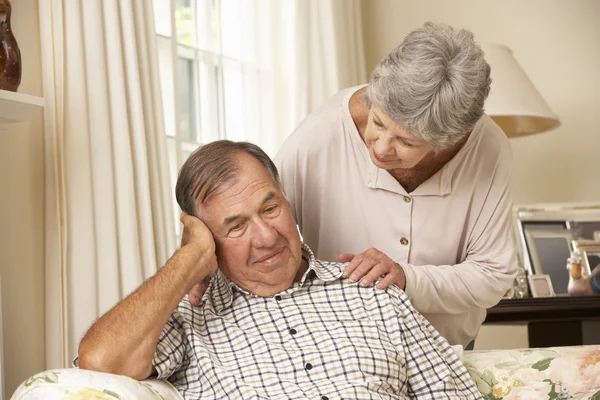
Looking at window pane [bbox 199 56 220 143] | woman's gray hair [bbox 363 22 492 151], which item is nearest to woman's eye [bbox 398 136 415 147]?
woman's gray hair [bbox 363 22 492 151]

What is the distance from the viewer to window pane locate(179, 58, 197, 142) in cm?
318

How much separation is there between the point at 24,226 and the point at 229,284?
0.68 m

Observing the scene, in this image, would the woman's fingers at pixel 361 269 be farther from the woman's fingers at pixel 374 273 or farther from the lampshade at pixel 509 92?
the lampshade at pixel 509 92

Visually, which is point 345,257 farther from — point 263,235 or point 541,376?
point 541,376

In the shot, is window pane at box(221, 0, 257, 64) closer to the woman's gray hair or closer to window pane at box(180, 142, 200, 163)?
window pane at box(180, 142, 200, 163)

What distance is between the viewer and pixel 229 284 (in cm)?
192

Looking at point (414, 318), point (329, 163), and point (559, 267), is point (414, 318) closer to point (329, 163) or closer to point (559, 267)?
point (329, 163)

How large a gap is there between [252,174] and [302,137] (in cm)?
33

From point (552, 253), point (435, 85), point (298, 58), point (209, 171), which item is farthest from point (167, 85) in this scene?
point (552, 253)

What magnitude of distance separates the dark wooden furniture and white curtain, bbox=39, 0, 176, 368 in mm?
1285

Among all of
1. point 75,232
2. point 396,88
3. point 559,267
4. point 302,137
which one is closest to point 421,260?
point 302,137

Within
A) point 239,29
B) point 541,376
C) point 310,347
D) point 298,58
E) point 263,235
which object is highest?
point 239,29

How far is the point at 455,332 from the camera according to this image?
2.27m

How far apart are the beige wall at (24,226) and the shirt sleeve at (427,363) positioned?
3.27 feet
